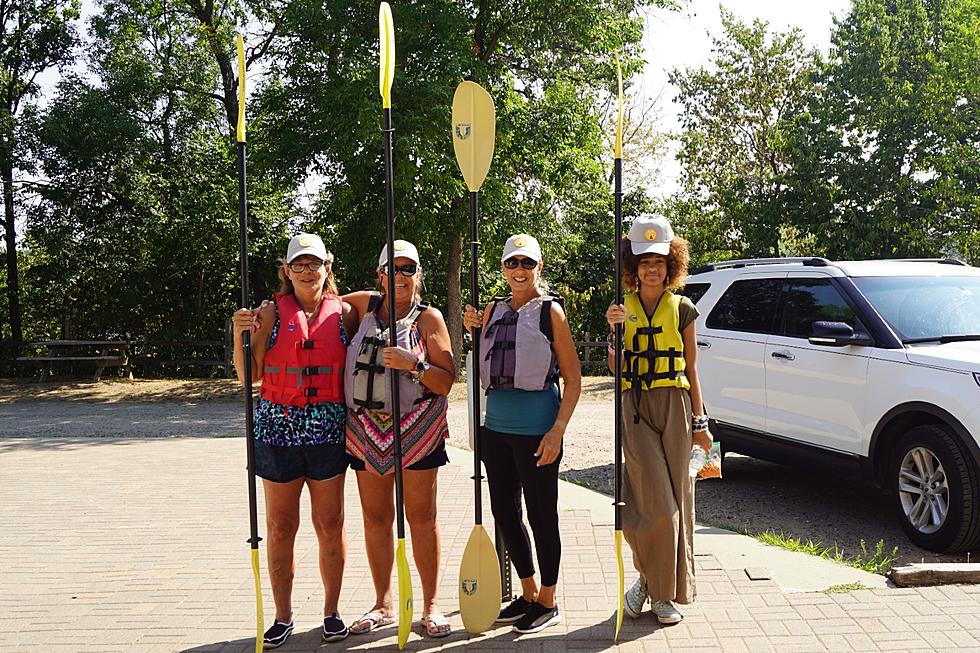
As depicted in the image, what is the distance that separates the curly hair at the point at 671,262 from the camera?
479 centimetres

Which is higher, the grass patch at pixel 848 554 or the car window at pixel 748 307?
the car window at pixel 748 307

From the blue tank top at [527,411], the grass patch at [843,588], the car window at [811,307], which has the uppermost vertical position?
the car window at [811,307]

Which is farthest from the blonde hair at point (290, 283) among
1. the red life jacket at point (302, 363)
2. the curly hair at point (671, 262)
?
the curly hair at point (671, 262)

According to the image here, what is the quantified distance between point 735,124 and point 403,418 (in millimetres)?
25231

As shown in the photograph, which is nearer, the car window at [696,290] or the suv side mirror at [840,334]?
the suv side mirror at [840,334]

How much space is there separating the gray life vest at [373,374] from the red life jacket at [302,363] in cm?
7

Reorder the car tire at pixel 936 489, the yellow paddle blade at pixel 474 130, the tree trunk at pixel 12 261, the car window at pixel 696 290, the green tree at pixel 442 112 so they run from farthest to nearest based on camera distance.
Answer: the tree trunk at pixel 12 261 < the green tree at pixel 442 112 < the car window at pixel 696 290 < the car tire at pixel 936 489 < the yellow paddle blade at pixel 474 130

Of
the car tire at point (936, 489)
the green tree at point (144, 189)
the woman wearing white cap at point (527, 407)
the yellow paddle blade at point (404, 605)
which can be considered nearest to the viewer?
the yellow paddle blade at point (404, 605)

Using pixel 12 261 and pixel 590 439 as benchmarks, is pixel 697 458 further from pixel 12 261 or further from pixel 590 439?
pixel 12 261

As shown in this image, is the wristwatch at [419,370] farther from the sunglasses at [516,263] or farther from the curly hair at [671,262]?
the curly hair at [671,262]

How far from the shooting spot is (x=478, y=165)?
4828mm

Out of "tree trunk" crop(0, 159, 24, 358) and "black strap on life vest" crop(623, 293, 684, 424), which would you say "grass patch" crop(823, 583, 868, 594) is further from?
"tree trunk" crop(0, 159, 24, 358)

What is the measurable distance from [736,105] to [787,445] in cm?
2168

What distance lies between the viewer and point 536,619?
15.1 feet
